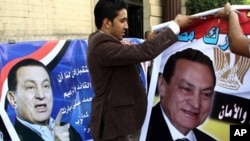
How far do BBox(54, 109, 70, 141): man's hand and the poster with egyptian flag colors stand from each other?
4.46 feet

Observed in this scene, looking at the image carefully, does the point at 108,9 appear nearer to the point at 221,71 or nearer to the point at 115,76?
the point at 115,76

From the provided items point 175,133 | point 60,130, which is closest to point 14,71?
point 60,130

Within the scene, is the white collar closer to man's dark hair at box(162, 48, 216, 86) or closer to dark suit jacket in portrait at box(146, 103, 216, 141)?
dark suit jacket in portrait at box(146, 103, 216, 141)

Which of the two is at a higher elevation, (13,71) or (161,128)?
(13,71)

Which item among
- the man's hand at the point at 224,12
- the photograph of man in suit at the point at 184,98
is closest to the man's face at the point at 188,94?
the photograph of man in suit at the point at 184,98

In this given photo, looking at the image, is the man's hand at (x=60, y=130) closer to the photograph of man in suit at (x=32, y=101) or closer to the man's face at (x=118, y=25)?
the photograph of man in suit at (x=32, y=101)

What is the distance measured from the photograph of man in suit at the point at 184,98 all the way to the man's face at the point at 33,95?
107cm

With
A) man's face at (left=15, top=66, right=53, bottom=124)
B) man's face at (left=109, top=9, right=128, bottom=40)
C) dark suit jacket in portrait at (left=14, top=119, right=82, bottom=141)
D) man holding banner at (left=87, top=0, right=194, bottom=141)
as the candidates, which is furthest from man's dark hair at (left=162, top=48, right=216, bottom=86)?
dark suit jacket in portrait at (left=14, top=119, right=82, bottom=141)

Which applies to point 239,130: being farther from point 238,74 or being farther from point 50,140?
point 50,140

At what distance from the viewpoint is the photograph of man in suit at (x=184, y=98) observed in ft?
9.59

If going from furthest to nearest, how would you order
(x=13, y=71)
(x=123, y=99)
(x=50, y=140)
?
(x=50, y=140), (x=13, y=71), (x=123, y=99)

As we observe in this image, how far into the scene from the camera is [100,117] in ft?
9.41

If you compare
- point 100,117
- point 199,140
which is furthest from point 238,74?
point 100,117

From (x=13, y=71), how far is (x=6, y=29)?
9.00ft
